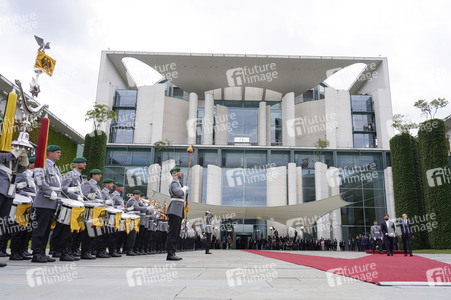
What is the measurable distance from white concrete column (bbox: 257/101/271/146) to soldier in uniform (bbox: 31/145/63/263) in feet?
92.1

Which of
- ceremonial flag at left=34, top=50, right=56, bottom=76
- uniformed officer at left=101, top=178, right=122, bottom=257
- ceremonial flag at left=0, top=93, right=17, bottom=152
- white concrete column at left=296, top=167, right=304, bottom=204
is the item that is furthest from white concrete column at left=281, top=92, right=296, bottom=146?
ceremonial flag at left=0, top=93, right=17, bottom=152

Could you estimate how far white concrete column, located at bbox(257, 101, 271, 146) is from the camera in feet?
108

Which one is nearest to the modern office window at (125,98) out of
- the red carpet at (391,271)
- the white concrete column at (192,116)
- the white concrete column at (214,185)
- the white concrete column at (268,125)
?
the white concrete column at (192,116)

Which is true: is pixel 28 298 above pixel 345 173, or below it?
below

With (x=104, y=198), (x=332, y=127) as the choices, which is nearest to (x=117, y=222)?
(x=104, y=198)

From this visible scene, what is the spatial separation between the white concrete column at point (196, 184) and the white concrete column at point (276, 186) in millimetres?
5356

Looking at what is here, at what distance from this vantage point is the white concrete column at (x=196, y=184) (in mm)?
27312

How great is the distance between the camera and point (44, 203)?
4910mm

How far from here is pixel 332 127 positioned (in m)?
32.4

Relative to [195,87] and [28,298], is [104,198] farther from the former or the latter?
[195,87]

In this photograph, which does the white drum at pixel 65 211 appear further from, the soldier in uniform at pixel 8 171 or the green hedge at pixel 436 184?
the green hedge at pixel 436 184

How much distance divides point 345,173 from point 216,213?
1276 cm

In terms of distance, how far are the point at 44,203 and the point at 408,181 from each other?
55.0 ft

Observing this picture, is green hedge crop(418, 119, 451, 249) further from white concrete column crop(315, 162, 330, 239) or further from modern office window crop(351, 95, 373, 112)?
modern office window crop(351, 95, 373, 112)
